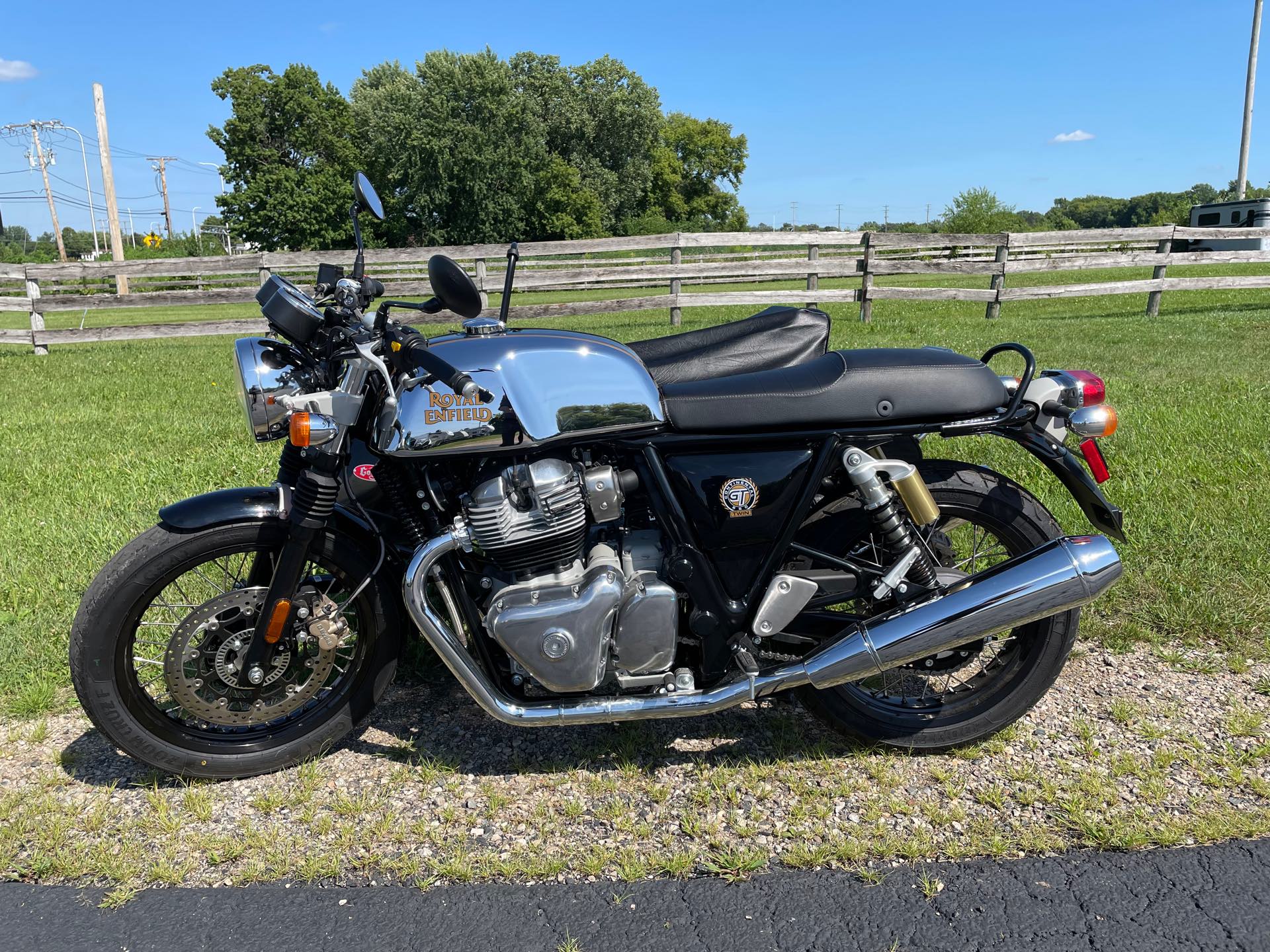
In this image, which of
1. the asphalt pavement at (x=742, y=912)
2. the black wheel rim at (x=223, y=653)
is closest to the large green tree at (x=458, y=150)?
the black wheel rim at (x=223, y=653)

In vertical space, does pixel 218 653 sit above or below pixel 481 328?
below

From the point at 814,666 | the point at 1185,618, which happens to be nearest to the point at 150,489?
the point at 814,666

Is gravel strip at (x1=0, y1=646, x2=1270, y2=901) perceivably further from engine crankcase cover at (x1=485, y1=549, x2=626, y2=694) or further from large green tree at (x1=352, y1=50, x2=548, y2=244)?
large green tree at (x1=352, y1=50, x2=548, y2=244)

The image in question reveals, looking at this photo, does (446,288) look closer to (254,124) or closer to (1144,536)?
(1144,536)

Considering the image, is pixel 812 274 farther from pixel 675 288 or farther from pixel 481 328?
pixel 481 328

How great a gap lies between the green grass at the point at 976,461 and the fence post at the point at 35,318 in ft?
4.48

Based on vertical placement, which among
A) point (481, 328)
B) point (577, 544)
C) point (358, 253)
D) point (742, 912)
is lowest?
point (742, 912)

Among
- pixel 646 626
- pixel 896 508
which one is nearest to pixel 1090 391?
pixel 896 508

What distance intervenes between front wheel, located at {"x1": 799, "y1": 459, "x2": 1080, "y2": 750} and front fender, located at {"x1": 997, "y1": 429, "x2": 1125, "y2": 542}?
0.39ft

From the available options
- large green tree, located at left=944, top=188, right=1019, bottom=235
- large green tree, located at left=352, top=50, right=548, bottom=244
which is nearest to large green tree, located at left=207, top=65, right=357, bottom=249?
large green tree, located at left=352, top=50, right=548, bottom=244

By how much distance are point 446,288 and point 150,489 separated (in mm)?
4165

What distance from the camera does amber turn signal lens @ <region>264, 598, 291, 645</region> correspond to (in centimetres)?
259

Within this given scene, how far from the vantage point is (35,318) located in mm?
13164

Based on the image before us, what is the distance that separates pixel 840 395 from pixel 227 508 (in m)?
1.82
